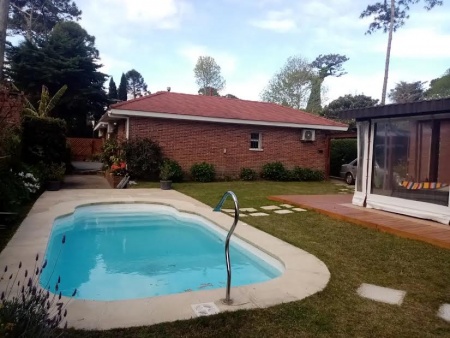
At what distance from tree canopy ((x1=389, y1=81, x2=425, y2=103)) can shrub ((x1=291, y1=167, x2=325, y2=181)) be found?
109 feet

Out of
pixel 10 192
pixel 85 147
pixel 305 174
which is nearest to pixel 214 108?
pixel 305 174

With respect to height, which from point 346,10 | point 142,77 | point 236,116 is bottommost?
point 236,116

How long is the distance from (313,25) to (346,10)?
1.94 metres

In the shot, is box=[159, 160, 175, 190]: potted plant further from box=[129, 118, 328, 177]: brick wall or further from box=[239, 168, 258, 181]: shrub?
box=[239, 168, 258, 181]: shrub

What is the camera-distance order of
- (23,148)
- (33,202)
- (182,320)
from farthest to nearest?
1. (23,148)
2. (33,202)
3. (182,320)

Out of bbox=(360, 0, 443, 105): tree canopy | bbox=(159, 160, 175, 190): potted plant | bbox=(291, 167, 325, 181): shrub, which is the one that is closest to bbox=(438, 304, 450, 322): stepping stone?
bbox=(159, 160, 175, 190): potted plant

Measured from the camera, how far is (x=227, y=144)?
56.9 feet

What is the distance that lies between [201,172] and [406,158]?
9.69 metres

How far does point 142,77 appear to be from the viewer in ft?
244

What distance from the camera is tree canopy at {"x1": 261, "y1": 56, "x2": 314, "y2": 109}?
136 ft

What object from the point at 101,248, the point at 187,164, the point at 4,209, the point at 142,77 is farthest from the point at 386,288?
the point at 142,77

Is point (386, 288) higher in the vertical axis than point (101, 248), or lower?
higher

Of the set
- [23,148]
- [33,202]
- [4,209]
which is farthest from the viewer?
[23,148]

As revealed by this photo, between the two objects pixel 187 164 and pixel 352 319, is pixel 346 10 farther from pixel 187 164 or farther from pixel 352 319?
pixel 352 319
